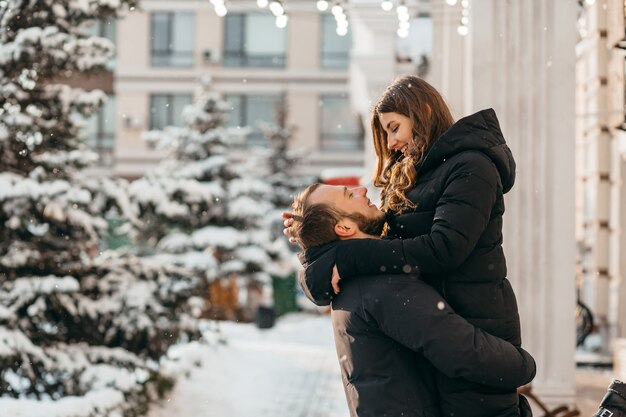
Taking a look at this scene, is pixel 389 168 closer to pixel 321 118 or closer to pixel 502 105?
pixel 502 105

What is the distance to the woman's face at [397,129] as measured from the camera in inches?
133

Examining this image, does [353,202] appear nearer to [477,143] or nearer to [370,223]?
[370,223]

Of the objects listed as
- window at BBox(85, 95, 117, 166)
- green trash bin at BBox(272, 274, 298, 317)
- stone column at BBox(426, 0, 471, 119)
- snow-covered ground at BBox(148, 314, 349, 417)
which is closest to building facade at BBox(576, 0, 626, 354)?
stone column at BBox(426, 0, 471, 119)

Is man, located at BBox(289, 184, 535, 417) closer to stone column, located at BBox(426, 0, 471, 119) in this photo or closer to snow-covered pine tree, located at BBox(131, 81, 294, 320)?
stone column, located at BBox(426, 0, 471, 119)

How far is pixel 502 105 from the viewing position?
768 cm

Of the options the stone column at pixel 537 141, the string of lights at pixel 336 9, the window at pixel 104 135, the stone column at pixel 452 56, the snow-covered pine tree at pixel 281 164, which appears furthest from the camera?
the window at pixel 104 135

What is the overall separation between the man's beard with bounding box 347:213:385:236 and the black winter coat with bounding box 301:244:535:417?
14cm

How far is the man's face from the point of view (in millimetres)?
3221

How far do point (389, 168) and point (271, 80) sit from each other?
3522 centimetres

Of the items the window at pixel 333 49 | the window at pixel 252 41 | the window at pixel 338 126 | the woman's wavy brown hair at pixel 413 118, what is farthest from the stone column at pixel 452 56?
the window at pixel 252 41

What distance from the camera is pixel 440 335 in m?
2.97

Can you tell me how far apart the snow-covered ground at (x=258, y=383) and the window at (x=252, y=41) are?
2163 cm

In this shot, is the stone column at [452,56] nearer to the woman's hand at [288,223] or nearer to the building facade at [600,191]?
the building facade at [600,191]

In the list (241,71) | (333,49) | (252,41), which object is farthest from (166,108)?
(333,49)
